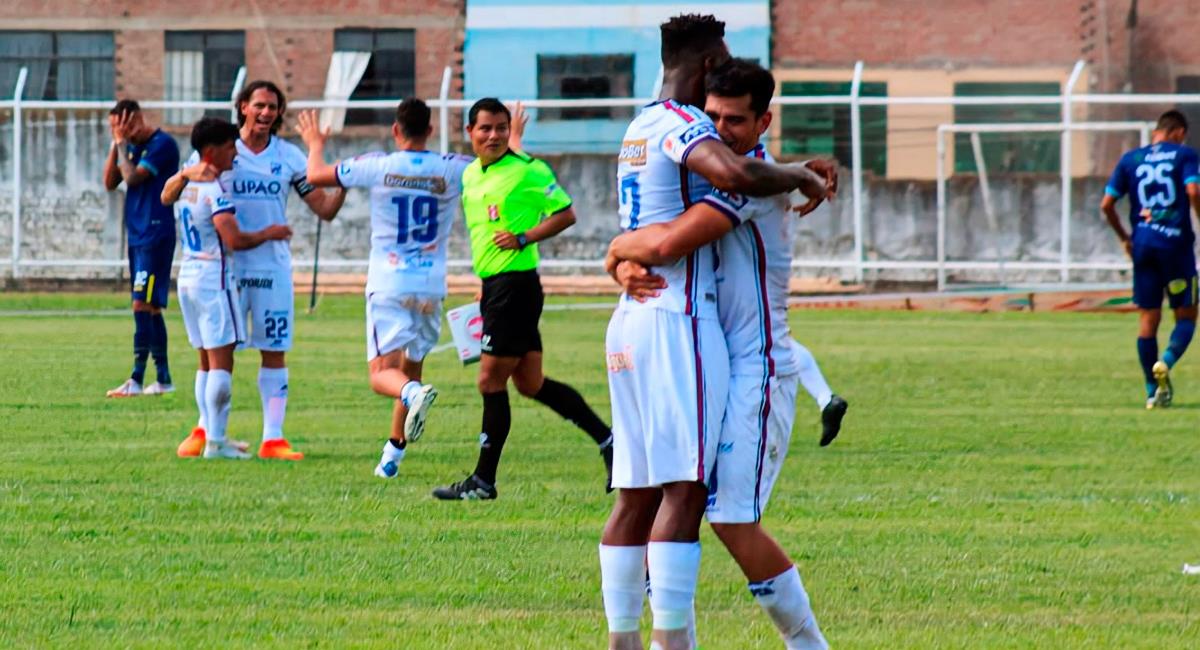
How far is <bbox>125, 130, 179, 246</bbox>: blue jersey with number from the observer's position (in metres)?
16.8

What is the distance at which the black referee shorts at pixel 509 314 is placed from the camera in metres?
10.4

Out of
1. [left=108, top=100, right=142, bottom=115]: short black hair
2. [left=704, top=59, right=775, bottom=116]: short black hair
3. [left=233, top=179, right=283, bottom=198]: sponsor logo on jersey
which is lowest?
[left=233, top=179, right=283, bottom=198]: sponsor logo on jersey

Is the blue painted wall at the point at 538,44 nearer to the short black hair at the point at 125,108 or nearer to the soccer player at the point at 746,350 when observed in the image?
the short black hair at the point at 125,108

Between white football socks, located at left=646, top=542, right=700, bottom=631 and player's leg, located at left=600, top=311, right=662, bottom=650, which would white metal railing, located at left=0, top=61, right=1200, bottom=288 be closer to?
player's leg, located at left=600, top=311, right=662, bottom=650

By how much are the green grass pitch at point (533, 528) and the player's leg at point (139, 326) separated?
12.7 inches

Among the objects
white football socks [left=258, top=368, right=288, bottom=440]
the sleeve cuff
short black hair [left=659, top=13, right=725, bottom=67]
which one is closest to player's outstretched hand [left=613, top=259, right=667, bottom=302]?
the sleeve cuff

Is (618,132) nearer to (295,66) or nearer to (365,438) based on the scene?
(295,66)

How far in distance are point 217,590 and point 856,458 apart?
Answer: 16.8 ft

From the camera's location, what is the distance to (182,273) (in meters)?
12.0

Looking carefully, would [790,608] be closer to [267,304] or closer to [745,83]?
[745,83]

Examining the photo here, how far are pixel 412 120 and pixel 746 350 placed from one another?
5.21 metres

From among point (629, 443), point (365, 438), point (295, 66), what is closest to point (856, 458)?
point (365, 438)

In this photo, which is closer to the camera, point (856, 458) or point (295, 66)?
point (856, 458)

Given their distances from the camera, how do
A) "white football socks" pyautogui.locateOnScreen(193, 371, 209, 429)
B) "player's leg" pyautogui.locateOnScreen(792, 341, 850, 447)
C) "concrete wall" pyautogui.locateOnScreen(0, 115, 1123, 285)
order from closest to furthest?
1. "player's leg" pyautogui.locateOnScreen(792, 341, 850, 447)
2. "white football socks" pyautogui.locateOnScreen(193, 371, 209, 429)
3. "concrete wall" pyautogui.locateOnScreen(0, 115, 1123, 285)
